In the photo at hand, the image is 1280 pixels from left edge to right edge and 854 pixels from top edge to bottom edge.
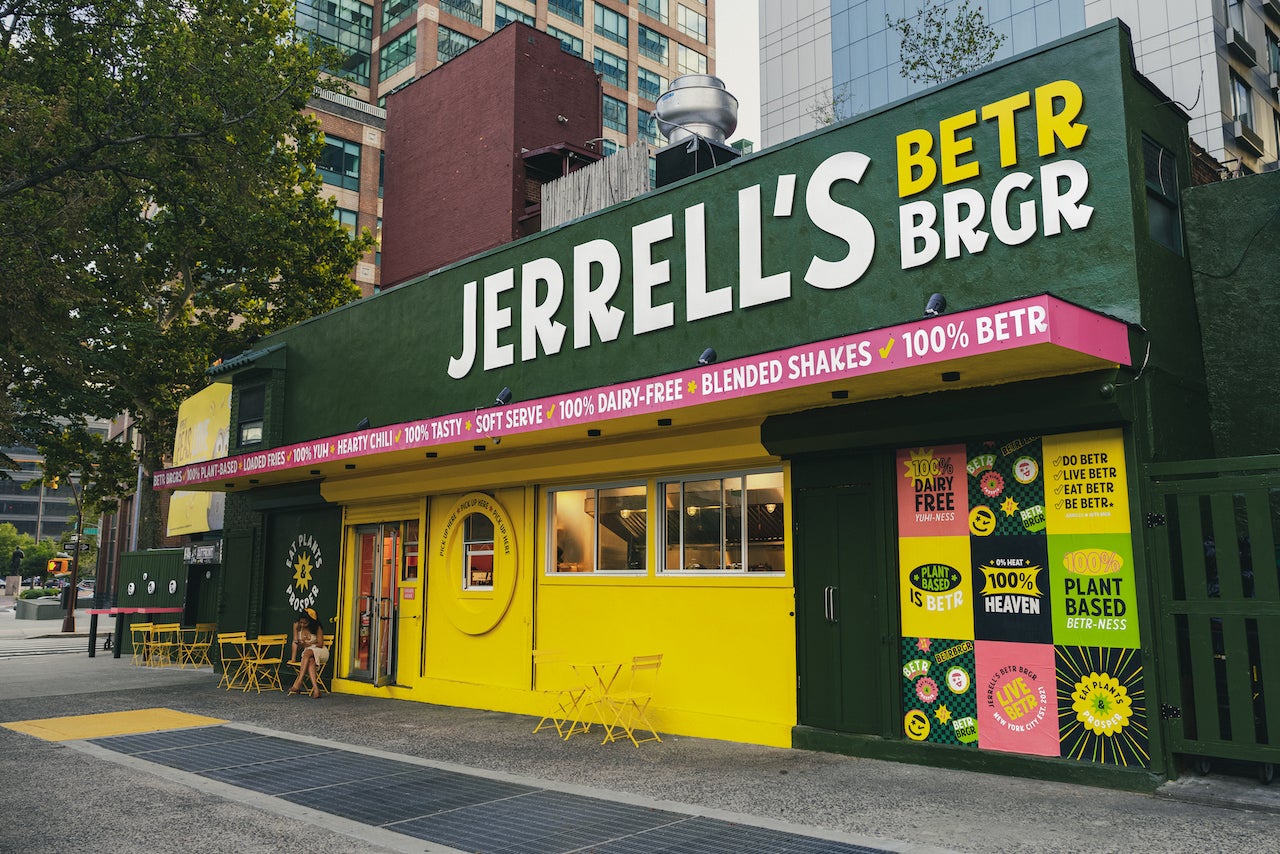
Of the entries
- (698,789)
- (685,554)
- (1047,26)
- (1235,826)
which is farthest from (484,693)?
(1047,26)

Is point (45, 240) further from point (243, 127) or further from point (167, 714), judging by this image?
point (167, 714)

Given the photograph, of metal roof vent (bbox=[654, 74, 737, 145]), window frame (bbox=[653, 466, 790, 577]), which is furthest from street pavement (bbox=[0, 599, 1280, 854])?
metal roof vent (bbox=[654, 74, 737, 145])

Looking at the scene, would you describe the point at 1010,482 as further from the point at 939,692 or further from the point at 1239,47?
the point at 1239,47

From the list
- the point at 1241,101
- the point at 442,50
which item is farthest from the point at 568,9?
the point at 1241,101

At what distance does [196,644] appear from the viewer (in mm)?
18438

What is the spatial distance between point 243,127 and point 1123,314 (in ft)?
46.0

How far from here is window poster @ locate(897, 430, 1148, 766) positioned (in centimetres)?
727

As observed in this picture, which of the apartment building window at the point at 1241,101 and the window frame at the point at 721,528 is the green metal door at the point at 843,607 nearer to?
the window frame at the point at 721,528

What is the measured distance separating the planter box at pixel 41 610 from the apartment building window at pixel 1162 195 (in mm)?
45200

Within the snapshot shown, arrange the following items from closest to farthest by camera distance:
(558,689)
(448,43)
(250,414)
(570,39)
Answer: (558,689), (250,414), (448,43), (570,39)

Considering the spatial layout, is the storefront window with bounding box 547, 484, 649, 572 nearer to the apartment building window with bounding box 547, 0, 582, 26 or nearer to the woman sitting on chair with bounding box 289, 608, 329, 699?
the woman sitting on chair with bounding box 289, 608, 329, 699

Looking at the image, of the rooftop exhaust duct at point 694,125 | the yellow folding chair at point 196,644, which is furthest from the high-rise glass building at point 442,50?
the rooftop exhaust duct at point 694,125

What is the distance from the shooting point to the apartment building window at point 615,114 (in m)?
55.2

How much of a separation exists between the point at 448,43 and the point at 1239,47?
35701 mm
